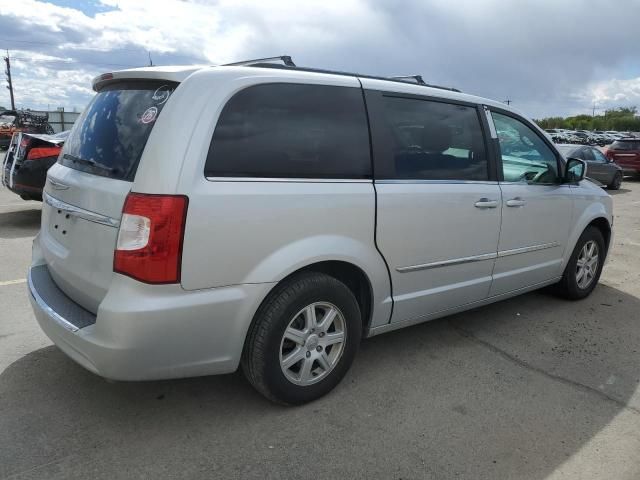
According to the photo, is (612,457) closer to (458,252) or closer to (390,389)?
(390,389)

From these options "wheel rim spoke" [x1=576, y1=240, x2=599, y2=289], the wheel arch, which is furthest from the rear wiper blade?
"wheel rim spoke" [x1=576, y1=240, x2=599, y2=289]

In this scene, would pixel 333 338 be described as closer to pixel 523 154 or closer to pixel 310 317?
pixel 310 317

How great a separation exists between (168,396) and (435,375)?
1656mm

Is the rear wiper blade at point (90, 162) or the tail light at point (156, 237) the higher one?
the rear wiper blade at point (90, 162)

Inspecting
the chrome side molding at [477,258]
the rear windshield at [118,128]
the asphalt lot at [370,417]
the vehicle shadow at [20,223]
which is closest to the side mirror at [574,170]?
the chrome side molding at [477,258]

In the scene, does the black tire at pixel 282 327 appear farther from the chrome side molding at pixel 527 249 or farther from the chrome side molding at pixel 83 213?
the chrome side molding at pixel 527 249

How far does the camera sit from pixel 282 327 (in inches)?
110

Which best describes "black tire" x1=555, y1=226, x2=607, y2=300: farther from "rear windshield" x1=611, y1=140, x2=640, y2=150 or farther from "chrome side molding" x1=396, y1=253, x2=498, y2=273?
"rear windshield" x1=611, y1=140, x2=640, y2=150

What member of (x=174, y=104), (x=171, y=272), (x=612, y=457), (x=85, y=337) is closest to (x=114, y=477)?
(x=85, y=337)

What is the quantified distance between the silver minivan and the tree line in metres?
102

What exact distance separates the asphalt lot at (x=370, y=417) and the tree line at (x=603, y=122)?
10145 cm

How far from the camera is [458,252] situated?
12.1 feet

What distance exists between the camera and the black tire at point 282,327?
276cm

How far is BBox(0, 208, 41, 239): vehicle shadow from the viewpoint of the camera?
23.9 ft
